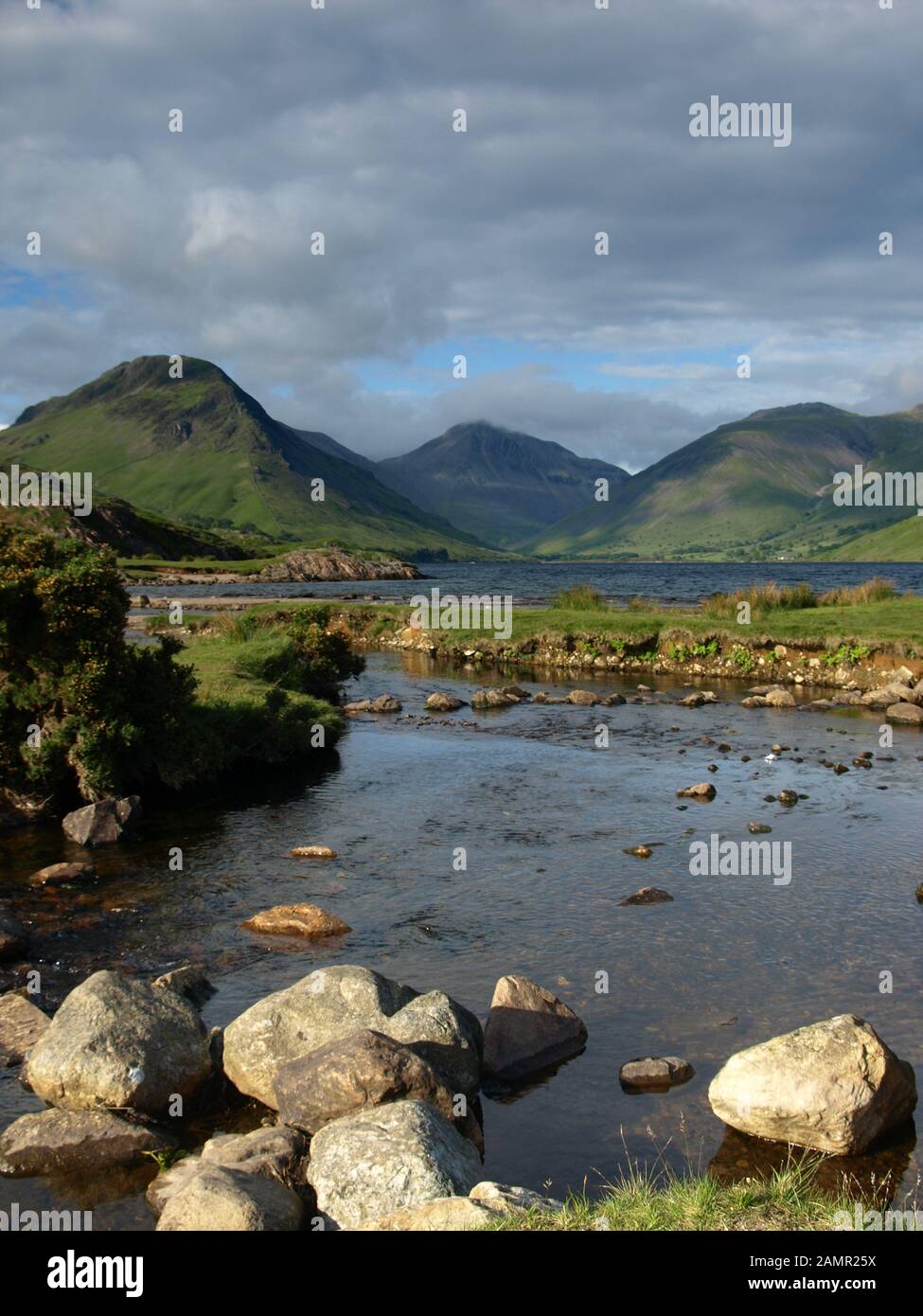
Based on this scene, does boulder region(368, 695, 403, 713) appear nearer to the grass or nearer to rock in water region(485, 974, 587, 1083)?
rock in water region(485, 974, 587, 1083)

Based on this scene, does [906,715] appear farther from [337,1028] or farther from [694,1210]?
[694,1210]

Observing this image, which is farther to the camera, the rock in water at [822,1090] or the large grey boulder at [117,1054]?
the large grey boulder at [117,1054]

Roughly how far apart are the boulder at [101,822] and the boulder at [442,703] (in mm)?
20969

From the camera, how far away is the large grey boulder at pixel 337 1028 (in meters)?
13.0

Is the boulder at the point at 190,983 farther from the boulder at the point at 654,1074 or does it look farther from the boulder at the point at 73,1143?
the boulder at the point at 654,1074

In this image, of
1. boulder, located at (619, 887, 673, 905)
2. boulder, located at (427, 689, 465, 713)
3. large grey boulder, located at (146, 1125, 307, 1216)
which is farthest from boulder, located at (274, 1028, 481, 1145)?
boulder, located at (427, 689, 465, 713)

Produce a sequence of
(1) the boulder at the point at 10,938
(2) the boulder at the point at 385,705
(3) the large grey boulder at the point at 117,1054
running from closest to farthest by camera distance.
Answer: (3) the large grey boulder at the point at 117,1054, (1) the boulder at the point at 10,938, (2) the boulder at the point at 385,705

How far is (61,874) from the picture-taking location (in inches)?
875

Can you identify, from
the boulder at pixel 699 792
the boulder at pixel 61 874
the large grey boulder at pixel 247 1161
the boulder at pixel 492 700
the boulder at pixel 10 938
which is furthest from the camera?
the boulder at pixel 492 700

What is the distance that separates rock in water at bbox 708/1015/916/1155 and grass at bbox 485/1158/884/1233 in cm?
126

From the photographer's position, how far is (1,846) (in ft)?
81.6

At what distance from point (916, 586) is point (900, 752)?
112050 millimetres

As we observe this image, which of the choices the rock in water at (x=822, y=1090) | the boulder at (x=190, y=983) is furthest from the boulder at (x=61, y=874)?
the rock in water at (x=822, y=1090)

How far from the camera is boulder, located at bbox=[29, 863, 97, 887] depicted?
21906 millimetres
